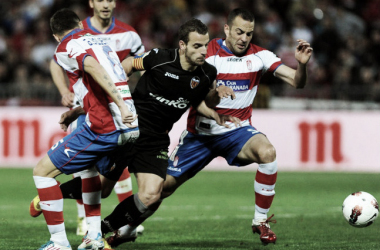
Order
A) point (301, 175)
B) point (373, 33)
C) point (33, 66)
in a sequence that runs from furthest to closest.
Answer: point (373, 33), point (33, 66), point (301, 175)

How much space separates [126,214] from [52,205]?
77cm

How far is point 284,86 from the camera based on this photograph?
1499 centimetres

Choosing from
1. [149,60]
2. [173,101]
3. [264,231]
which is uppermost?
[149,60]

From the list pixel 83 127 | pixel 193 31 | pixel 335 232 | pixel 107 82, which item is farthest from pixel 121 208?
pixel 335 232

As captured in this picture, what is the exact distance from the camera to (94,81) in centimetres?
596

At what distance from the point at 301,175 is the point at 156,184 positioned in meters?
8.22

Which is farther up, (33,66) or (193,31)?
(193,31)

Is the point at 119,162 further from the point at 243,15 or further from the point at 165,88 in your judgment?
the point at 243,15

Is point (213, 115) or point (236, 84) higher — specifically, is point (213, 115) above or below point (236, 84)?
below

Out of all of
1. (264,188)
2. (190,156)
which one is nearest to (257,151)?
(264,188)

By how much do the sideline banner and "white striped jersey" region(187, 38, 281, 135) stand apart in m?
6.89

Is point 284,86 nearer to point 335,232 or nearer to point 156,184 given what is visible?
point 335,232

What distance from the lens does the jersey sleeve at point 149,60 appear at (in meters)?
6.63

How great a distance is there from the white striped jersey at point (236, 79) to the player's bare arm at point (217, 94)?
0.40m
